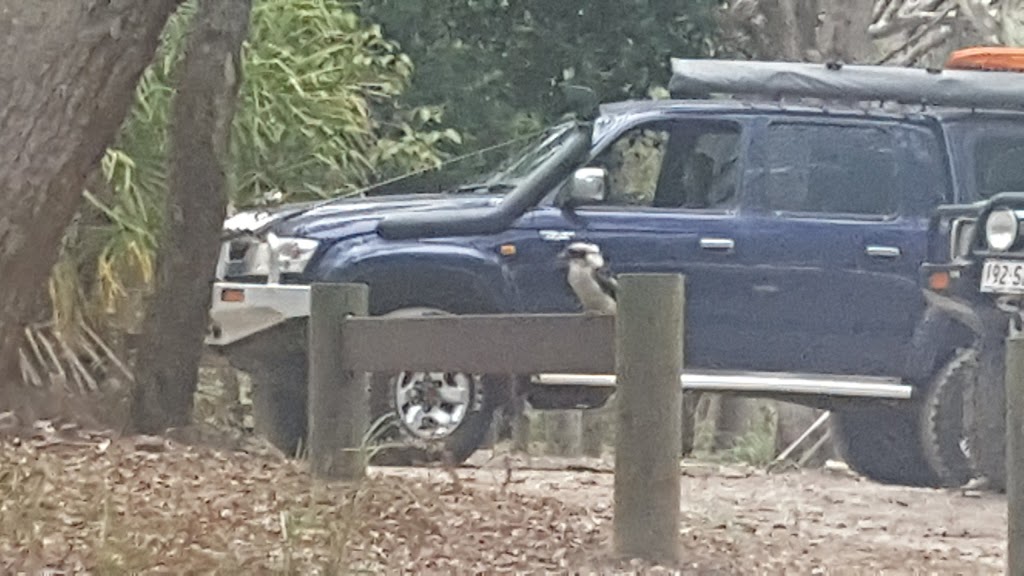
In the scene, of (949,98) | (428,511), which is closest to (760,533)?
(428,511)

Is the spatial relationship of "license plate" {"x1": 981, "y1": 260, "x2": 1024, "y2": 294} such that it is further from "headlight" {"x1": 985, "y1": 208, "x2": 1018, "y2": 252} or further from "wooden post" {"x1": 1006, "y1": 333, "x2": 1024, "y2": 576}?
"wooden post" {"x1": 1006, "y1": 333, "x2": 1024, "y2": 576}

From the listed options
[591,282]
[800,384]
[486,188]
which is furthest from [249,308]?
[800,384]

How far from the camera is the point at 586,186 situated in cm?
1038

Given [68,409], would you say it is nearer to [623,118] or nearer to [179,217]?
[179,217]

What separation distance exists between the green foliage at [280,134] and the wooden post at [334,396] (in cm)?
506

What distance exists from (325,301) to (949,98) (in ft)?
14.9

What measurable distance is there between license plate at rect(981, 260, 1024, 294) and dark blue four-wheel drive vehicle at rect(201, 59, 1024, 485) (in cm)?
89

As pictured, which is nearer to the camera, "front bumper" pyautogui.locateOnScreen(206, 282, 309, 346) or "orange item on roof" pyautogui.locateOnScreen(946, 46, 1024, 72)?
"front bumper" pyautogui.locateOnScreen(206, 282, 309, 346)

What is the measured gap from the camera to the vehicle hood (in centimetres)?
1027

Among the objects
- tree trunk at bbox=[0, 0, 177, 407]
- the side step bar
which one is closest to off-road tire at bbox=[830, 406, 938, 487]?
the side step bar

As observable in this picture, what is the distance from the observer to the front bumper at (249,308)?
33.0 feet

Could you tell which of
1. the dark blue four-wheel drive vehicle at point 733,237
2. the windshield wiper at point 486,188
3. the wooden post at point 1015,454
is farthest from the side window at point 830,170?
the wooden post at point 1015,454

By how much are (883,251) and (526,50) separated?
542cm

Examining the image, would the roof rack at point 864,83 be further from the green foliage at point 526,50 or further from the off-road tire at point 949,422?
the green foliage at point 526,50
